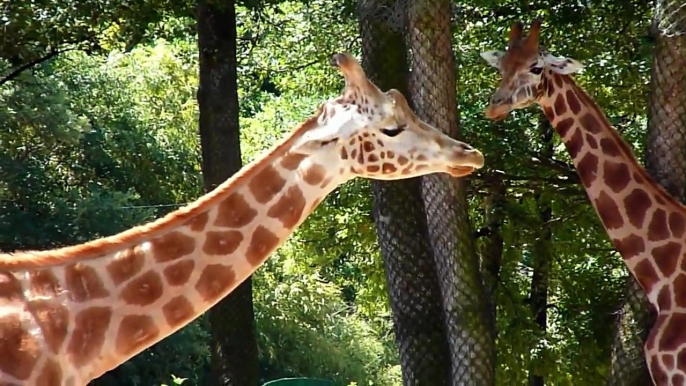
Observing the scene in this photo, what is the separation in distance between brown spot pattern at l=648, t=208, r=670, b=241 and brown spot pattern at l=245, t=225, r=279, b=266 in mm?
2513

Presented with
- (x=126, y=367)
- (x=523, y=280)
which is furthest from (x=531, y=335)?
(x=126, y=367)

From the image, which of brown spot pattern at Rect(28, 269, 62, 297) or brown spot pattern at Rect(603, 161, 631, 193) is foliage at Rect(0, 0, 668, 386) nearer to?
brown spot pattern at Rect(603, 161, 631, 193)

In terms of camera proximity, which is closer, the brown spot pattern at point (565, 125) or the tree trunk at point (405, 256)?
the brown spot pattern at point (565, 125)

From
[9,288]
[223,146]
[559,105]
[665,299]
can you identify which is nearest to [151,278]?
[9,288]

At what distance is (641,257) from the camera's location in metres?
6.19

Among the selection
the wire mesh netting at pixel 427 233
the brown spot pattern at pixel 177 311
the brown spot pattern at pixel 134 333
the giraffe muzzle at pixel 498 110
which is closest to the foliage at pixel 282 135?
the wire mesh netting at pixel 427 233

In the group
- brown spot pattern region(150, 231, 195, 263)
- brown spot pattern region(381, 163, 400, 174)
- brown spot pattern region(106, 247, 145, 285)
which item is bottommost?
brown spot pattern region(106, 247, 145, 285)

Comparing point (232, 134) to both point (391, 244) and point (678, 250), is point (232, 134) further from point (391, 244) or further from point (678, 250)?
point (678, 250)

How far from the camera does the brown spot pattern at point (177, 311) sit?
445cm

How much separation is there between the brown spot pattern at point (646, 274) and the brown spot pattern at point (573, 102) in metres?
1.00

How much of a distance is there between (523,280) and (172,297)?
786 cm

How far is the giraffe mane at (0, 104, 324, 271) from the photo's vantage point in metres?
4.22

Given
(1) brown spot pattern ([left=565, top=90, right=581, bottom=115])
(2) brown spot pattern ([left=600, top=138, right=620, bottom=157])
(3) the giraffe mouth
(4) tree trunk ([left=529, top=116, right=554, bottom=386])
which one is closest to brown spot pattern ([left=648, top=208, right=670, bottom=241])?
(2) brown spot pattern ([left=600, top=138, right=620, bottom=157])

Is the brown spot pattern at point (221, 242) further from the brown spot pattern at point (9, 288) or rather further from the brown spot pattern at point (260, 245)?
the brown spot pattern at point (9, 288)
